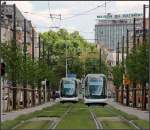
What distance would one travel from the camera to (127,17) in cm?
14262

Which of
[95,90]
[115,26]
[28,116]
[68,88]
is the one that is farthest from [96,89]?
[115,26]

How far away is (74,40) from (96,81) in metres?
92.2

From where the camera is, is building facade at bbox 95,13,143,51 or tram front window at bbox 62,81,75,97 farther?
building facade at bbox 95,13,143,51


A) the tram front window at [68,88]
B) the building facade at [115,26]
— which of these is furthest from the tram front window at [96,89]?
the building facade at [115,26]

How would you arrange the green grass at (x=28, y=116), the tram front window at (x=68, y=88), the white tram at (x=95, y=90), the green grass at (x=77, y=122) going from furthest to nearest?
the tram front window at (x=68, y=88)
the white tram at (x=95, y=90)
the green grass at (x=28, y=116)
the green grass at (x=77, y=122)

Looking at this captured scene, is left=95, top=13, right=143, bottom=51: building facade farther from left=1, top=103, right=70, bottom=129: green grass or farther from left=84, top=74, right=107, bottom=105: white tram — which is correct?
left=1, top=103, right=70, bottom=129: green grass

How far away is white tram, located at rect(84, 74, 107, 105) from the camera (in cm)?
6750

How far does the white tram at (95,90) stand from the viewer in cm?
6750

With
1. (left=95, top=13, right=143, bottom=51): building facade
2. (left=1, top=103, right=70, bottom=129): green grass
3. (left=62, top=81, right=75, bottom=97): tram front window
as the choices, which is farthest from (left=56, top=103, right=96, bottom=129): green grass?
(left=95, top=13, right=143, bottom=51): building facade

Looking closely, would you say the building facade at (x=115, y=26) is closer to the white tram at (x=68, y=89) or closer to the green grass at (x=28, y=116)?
the white tram at (x=68, y=89)

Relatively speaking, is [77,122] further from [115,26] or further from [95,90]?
[115,26]

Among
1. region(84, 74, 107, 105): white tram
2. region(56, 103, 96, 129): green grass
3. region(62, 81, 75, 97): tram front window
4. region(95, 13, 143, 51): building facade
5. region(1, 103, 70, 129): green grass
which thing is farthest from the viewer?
region(95, 13, 143, 51): building facade

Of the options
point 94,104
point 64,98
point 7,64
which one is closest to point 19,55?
point 7,64

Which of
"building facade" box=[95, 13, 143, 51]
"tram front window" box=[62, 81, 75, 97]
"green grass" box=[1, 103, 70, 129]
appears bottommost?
"green grass" box=[1, 103, 70, 129]
